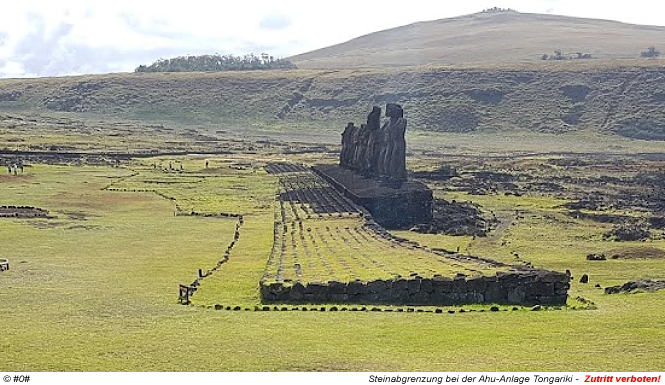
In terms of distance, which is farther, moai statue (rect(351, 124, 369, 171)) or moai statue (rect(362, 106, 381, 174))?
moai statue (rect(351, 124, 369, 171))

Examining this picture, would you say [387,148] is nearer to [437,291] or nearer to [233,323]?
[437,291]

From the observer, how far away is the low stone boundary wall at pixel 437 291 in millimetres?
20906

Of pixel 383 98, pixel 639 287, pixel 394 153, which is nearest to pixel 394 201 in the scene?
pixel 394 153

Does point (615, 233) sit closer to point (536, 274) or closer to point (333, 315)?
point (536, 274)

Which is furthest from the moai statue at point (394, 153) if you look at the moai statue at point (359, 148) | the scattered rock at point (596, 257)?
the scattered rock at point (596, 257)

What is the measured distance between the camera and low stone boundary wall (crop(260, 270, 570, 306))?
20.9 m

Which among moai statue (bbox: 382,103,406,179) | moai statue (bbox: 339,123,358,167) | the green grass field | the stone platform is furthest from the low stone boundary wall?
moai statue (bbox: 339,123,358,167)

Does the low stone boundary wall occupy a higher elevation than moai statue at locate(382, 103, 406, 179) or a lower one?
lower

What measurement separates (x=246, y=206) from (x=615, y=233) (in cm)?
1661

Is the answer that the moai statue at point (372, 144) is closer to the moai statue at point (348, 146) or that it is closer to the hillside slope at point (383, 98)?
the moai statue at point (348, 146)

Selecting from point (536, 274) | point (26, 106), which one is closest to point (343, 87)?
point (26, 106)

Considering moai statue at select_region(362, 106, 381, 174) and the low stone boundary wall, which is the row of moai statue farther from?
the low stone boundary wall

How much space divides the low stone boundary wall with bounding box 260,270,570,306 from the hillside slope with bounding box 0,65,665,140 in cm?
11805

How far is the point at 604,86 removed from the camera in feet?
506
